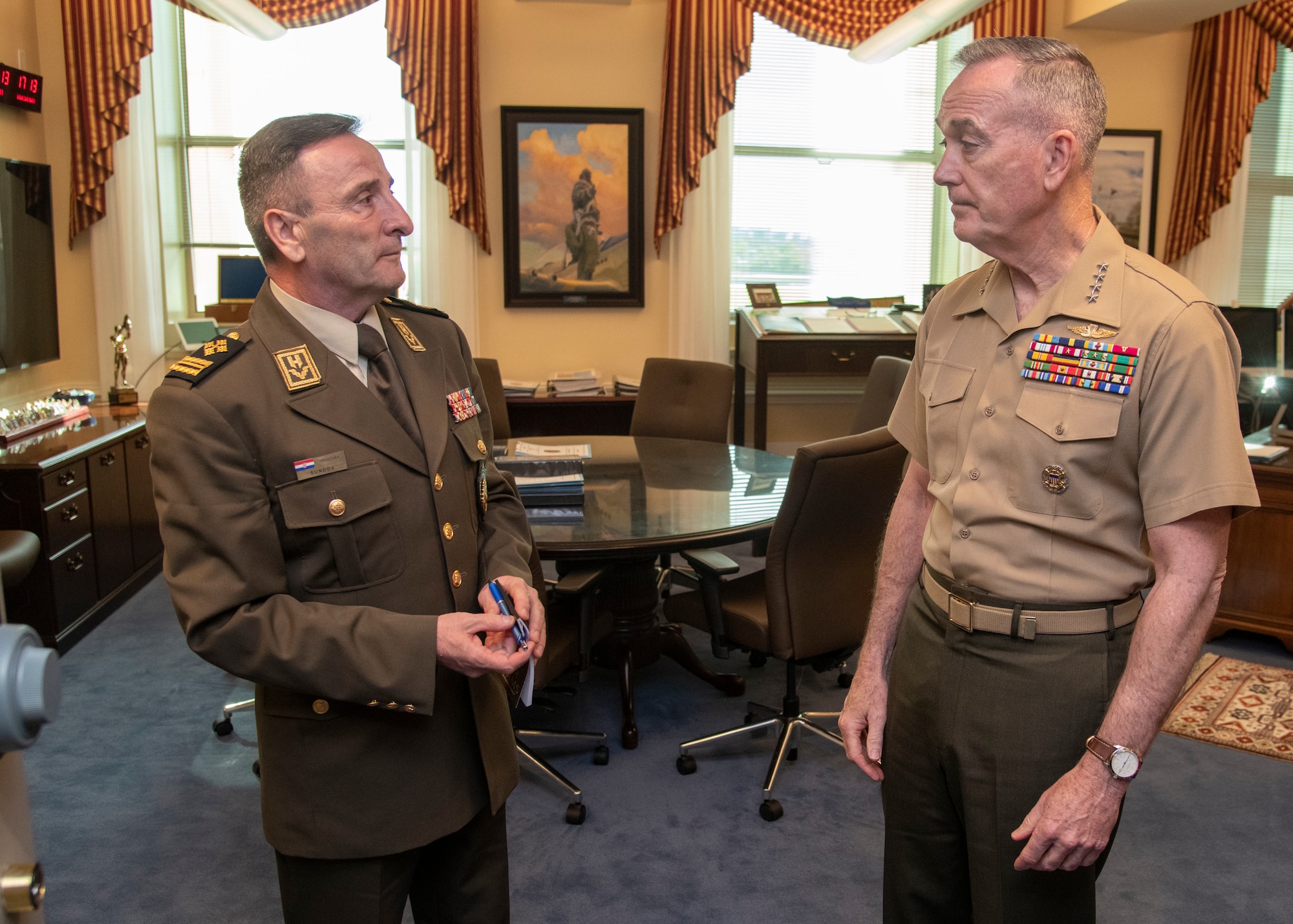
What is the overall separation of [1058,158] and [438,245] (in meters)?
4.84

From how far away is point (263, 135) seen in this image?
135 centimetres

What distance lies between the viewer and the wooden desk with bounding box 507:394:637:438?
5.67m

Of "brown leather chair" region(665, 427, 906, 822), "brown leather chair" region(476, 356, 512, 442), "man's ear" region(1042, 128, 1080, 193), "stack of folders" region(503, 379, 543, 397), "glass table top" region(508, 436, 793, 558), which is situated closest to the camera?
"man's ear" region(1042, 128, 1080, 193)

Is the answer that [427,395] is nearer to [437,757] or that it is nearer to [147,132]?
[437,757]

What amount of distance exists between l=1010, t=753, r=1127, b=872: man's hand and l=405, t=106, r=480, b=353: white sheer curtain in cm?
480

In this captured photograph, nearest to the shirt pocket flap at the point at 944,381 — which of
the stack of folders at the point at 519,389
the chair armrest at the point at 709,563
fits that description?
the chair armrest at the point at 709,563

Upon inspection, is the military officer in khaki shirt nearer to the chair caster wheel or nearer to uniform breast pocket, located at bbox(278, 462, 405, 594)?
uniform breast pocket, located at bbox(278, 462, 405, 594)

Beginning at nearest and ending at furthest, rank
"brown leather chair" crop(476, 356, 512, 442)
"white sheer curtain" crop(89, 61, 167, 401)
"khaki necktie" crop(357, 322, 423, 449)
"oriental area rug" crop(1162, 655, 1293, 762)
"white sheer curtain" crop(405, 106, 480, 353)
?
1. "khaki necktie" crop(357, 322, 423, 449)
2. "oriental area rug" crop(1162, 655, 1293, 762)
3. "brown leather chair" crop(476, 356, 512, 442)
4. "white sheer curtain" crop(89, 61, 167, 401)
5. "white sheer curtain" crop(405, 106, 480, 353)

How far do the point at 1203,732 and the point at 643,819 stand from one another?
1.93 meters

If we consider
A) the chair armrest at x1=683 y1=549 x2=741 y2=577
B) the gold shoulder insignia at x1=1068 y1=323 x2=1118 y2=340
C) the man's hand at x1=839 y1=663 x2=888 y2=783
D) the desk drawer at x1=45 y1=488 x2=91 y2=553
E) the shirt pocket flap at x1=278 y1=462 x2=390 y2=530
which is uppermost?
the gold shoulder insignia at x1=1068 y1=323 x2=1118 y2=340

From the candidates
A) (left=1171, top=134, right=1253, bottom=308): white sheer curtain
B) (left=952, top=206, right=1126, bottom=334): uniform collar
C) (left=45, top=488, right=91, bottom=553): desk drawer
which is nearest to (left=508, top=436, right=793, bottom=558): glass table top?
(left=952, top=206, right=1126, bottom=334): uniform collar

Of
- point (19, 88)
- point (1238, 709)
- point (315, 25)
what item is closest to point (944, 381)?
point (1238, 709)

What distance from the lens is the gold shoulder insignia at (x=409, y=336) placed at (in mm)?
1506

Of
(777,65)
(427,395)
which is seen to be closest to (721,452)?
(427,395)
